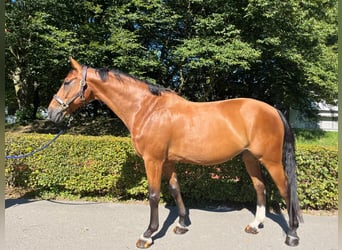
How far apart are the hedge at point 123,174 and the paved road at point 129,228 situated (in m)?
0.29

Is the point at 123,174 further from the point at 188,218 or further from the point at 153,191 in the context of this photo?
the point at 153,191

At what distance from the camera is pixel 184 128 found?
3.11 m

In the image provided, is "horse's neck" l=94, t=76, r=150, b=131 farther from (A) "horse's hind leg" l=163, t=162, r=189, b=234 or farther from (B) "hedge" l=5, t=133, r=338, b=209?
(B) "hedge" l=5, t=133, r=338, b=209

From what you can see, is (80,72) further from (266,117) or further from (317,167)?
(317,167)

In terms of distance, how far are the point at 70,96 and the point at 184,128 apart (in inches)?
57.7

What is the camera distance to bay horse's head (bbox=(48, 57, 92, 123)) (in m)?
3.15

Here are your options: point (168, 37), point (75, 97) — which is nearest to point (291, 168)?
point (75, 97)

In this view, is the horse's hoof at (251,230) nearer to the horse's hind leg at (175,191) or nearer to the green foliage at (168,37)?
the horse's hind leg at (175,191)

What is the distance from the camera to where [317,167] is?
4.04 metres

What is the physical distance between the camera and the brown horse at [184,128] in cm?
308

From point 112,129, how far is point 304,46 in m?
8.19

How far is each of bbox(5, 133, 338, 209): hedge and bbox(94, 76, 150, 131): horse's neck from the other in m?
1.29

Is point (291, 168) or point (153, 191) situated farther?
point (291, 168)

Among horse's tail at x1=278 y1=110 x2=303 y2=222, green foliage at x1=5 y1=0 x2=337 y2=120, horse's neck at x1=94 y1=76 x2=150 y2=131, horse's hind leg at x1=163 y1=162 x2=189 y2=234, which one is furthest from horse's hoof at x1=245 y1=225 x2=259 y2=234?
green foliage at x1=5 y1=0 x2=337 y2=120
